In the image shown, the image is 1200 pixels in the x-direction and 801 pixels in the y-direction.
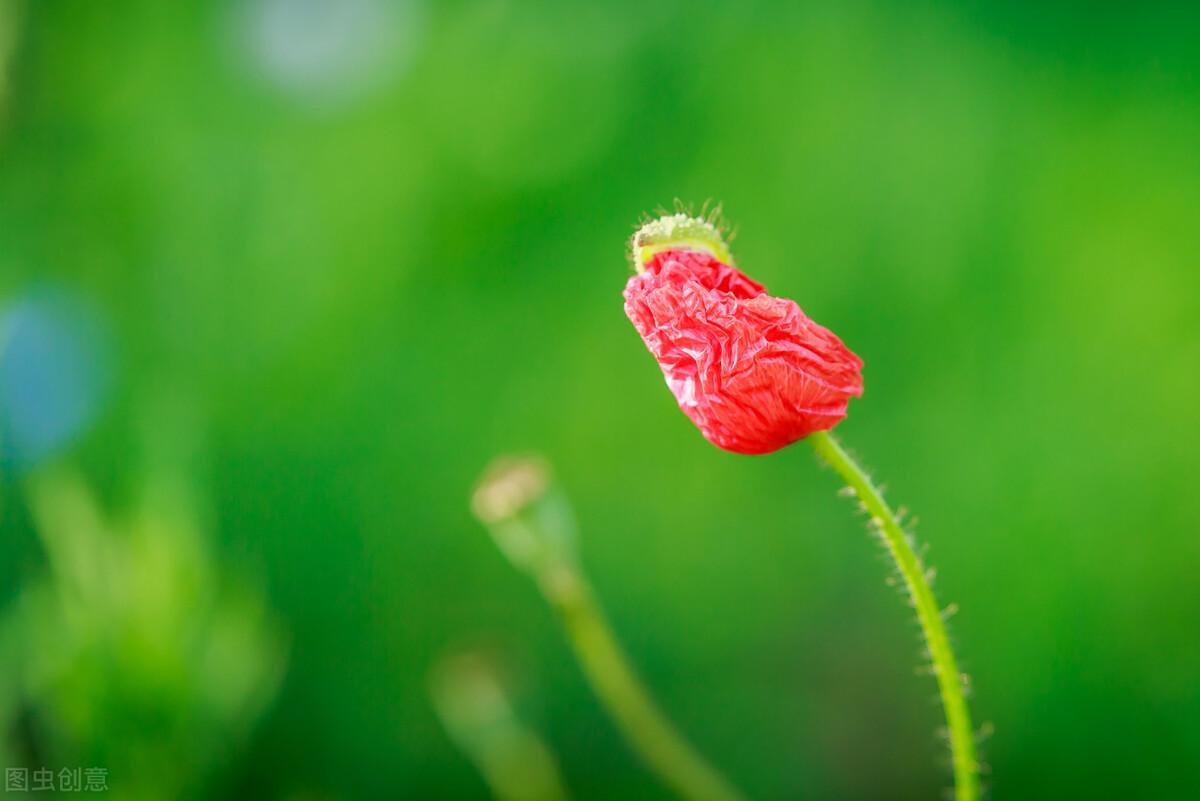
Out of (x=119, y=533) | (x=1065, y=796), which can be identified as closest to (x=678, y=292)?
(x=119, y=533)

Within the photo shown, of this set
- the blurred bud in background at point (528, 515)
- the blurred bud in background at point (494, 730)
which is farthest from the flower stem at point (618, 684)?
the blurred bud in background at point (494, 730)

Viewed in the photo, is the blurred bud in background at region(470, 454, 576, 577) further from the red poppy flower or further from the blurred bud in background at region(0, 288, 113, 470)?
the blurred bud in background at region(0, 288, 113, 470)

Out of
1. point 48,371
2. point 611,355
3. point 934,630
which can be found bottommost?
point 934,630

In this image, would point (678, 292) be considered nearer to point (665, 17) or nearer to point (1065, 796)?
point (1065, 796)

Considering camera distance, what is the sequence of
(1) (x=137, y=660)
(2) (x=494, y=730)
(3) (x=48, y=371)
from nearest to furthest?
1. (1) (x=137, y=660)
2. (2) (x=494, y=730)
3. (3) (x=48, y=371)

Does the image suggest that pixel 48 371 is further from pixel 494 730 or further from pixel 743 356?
pixel 743 356

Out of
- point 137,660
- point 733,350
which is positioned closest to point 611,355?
point 137,660

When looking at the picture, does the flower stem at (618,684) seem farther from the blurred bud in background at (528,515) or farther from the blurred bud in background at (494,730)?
the blurred bud in background at (494,730)
